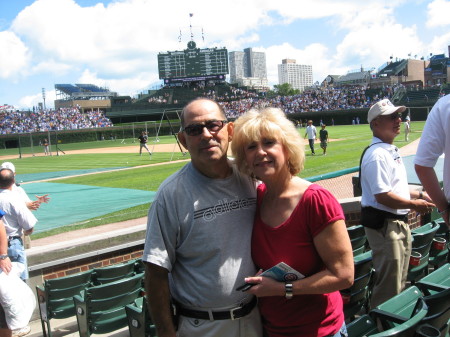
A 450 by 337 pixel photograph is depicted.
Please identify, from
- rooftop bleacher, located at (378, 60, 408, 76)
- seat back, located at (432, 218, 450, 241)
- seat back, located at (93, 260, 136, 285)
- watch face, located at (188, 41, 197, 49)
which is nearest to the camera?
seat back, located at (93, 260, 136, 285)

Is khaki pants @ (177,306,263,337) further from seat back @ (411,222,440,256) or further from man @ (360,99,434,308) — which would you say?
seat back @ (411,222,440,256)

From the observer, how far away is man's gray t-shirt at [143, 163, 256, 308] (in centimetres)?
223

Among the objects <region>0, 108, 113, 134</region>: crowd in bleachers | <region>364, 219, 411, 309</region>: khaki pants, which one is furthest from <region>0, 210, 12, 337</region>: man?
<region>0, 108, 113, 134</region>: crowd in bleachers

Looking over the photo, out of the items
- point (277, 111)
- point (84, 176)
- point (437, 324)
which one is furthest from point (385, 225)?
point (84, 176)

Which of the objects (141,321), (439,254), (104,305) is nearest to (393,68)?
(439,254)

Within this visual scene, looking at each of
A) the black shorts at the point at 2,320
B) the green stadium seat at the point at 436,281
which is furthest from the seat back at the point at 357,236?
the black shorts at the point at 2,320

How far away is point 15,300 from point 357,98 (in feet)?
205

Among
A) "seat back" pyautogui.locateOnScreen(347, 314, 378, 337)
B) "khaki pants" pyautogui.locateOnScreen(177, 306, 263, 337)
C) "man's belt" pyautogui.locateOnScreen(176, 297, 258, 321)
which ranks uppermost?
"man's belt" pyautogui.locateOnScreen(176, 297, 258, 321)

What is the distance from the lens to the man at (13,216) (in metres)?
5.13

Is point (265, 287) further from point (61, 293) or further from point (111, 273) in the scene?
point (61, 293)

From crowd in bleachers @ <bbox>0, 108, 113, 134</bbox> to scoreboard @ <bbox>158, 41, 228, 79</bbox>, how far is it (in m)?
19.3

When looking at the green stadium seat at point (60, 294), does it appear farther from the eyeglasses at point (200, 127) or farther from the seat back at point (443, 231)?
the seat back at point (443, 231)

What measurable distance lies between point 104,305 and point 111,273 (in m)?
0.66

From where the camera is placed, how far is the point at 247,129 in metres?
2.28
